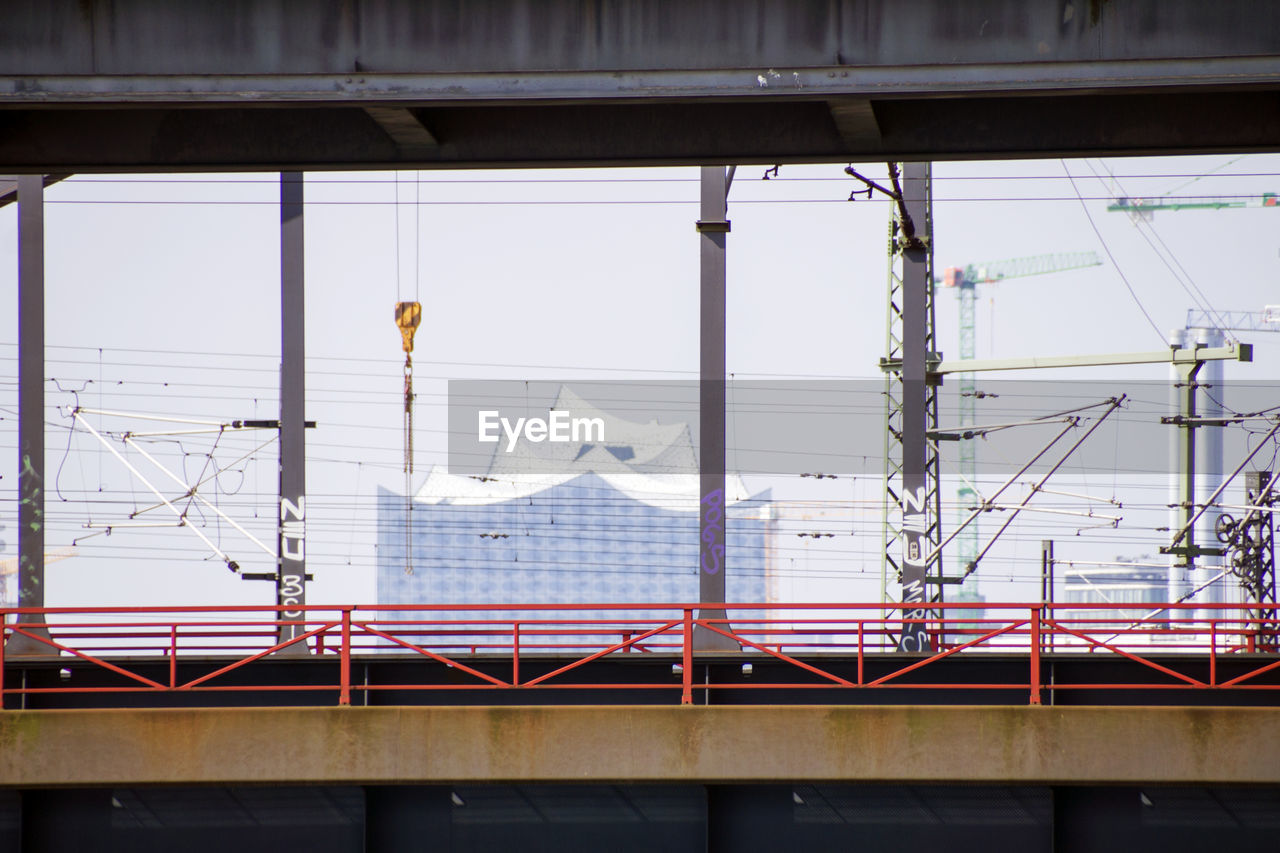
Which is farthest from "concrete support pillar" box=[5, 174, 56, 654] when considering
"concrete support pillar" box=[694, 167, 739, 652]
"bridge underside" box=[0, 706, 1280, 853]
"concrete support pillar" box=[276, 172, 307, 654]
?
"concrete support pillar" box=[694, 167, 739, 652]


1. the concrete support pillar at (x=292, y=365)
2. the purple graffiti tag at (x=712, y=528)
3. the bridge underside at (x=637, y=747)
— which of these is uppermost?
the concrete support pillar at (x=292, y=365)

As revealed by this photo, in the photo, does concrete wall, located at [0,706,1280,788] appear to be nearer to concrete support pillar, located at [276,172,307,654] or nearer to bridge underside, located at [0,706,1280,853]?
bridge underside, located at [0,706,1280,853]

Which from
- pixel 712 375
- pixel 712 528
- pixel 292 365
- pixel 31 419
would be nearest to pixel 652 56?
pixel 712 375

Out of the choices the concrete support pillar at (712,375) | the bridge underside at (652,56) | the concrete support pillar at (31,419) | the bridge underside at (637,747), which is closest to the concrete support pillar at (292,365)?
the concrete support pillar at (31,419)

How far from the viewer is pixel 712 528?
18.3 meters

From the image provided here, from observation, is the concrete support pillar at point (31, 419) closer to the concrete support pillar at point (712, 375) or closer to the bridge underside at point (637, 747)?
the bridge underside at point (637, 747)

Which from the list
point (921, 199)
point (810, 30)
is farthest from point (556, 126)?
point (921, 199)

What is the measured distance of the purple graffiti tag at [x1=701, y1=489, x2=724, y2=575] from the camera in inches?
707

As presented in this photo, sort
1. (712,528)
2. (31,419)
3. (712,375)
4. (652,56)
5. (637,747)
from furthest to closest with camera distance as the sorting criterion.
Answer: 1. (31,419)
2. (712,528)
3. (712,375)
4. (637,747)
5. (652,56)

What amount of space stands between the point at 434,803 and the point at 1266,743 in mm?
8853

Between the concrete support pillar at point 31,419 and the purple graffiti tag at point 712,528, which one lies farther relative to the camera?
the concrete support pillar at point 31,419

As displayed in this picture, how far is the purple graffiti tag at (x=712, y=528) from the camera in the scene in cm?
1797

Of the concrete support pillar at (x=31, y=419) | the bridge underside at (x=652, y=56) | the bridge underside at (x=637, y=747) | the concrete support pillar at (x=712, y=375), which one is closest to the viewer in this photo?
the bridge underside at (x=652, y=56)

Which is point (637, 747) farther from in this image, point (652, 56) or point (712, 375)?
point (652, 56)
